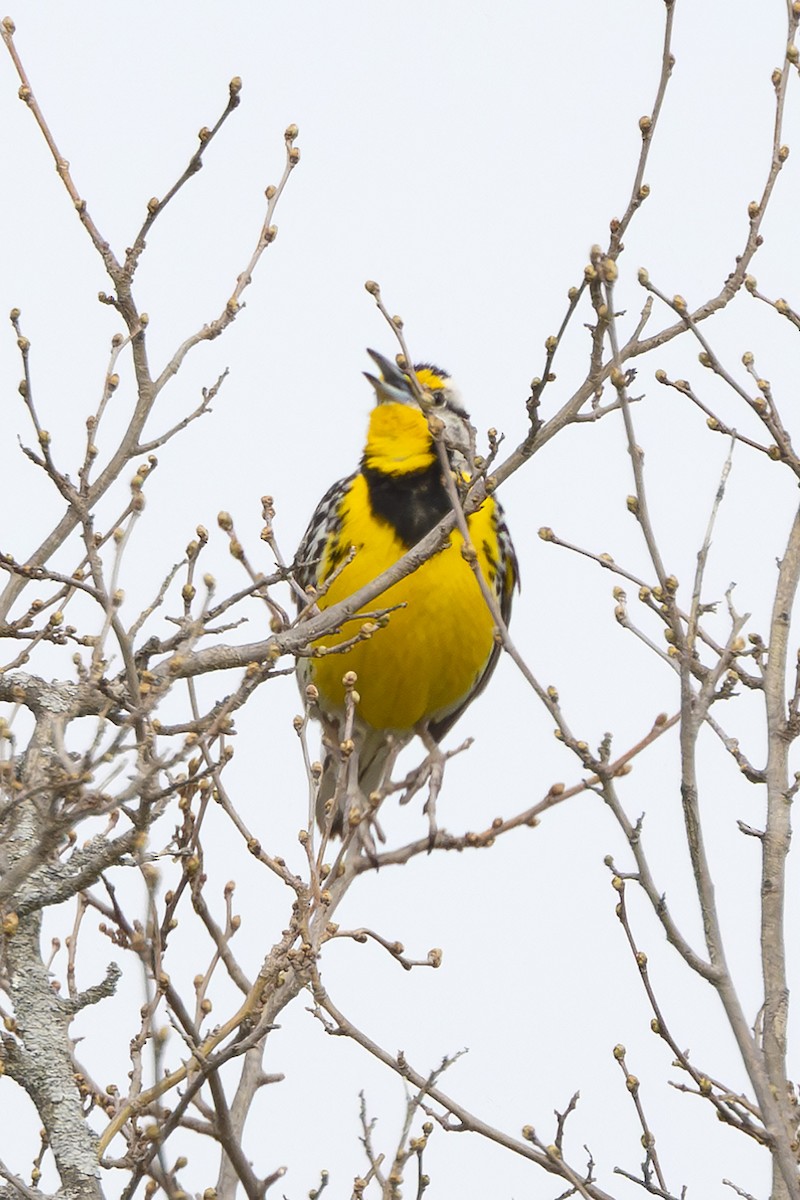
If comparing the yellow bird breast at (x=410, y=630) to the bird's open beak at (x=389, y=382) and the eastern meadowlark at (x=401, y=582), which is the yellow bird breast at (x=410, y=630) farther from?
the bird's open beak at (x=389, y=382)

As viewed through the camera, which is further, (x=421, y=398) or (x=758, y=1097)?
(x=421, y=398)

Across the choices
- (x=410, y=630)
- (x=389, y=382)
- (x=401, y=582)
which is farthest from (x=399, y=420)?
(x=410, y=630)

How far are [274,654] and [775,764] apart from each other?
3.86 ft

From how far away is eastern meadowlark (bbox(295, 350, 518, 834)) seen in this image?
6734 millimetres

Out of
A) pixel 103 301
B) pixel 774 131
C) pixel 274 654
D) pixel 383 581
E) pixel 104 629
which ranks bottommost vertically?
pixel 104 629

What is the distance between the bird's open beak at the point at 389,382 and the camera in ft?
23.7

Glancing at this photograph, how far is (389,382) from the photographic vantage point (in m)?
7.27

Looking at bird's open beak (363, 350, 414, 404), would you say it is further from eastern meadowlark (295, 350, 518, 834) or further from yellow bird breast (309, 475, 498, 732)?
yellow bird breast (309, 475, 498, 732)

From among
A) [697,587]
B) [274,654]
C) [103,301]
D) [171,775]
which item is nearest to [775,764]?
[697,587]

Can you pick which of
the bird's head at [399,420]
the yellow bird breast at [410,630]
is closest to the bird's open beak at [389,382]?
the bird's head at [399,420]

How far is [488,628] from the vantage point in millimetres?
6902

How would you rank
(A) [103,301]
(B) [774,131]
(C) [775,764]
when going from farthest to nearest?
(A) [103,301] → (B) [774,131] → (C) [775,764]

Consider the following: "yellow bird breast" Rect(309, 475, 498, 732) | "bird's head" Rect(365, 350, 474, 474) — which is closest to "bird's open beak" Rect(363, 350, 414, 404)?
"bird's head" Rect(365, 350, 474, 474)

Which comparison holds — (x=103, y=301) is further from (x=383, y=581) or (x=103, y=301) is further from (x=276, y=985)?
(x=276, y=985)
